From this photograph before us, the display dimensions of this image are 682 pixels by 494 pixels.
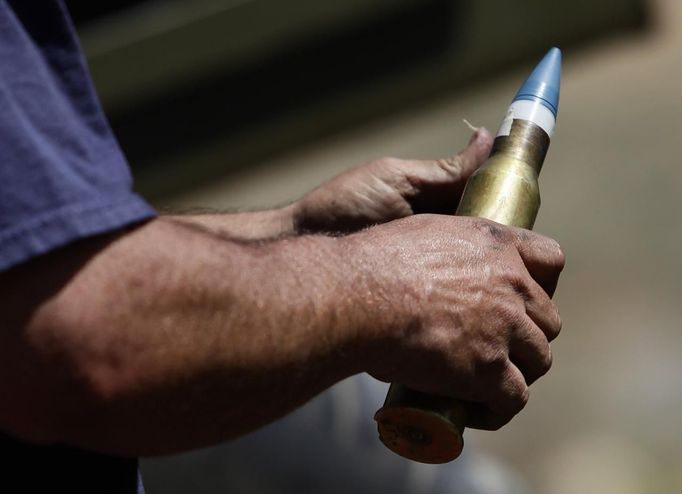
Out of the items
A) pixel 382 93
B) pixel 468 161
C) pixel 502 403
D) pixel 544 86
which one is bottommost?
pixel 382 93

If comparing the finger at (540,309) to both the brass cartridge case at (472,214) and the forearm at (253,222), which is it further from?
the forearm at (253,222)

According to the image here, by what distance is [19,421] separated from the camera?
1562 millimetres

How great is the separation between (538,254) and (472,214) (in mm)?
157

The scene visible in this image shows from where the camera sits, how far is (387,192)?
254 centimetres

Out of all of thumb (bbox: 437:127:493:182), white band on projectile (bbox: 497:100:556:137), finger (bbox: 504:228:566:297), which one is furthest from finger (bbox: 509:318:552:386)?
thumb (bbox: 437:127:493:182)

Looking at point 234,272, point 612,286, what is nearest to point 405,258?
point 234,272

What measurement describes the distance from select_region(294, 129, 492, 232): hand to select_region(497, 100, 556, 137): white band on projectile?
274mm

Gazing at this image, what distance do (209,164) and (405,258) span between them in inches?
207

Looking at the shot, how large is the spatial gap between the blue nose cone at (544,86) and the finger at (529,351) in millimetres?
497

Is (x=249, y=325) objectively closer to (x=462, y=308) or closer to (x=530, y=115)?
(x=462, y=308)

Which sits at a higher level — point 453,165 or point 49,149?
point 49,149

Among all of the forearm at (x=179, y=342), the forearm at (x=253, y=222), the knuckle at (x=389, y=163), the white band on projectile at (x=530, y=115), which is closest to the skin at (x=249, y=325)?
the forearm at (x=179, y=342)

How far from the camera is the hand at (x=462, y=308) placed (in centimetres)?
182

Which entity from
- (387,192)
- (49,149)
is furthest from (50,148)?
(387,192)
